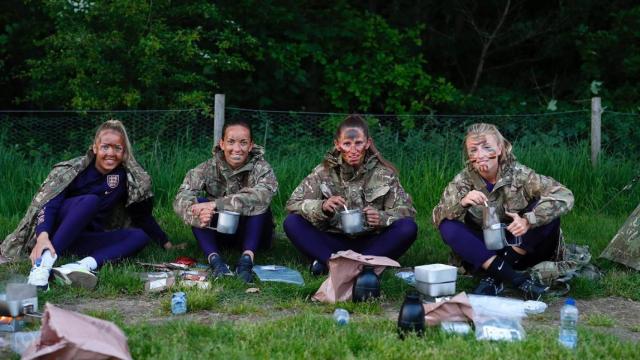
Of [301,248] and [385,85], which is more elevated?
[385,85]

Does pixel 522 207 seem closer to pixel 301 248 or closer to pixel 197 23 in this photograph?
pixel 301 248

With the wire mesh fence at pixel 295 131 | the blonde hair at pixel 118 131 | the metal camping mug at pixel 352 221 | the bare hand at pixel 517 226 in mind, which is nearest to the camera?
the bare hand at pixel 517 226

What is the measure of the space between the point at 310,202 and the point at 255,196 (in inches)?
16.2

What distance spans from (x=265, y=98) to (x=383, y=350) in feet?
29.3

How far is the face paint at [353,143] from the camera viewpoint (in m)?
5.64

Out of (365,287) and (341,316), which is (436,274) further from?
(341,316)

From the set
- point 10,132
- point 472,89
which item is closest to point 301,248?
point 10,132

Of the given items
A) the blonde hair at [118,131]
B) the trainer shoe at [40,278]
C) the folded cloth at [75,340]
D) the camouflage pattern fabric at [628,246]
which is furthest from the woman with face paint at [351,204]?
the folded cloth at [75,340]

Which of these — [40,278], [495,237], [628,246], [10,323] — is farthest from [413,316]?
[628,246]

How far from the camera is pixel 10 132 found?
29.4 ft

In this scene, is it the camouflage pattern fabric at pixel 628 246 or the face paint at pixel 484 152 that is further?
the camouflage pattern fabric at pixel 628 246

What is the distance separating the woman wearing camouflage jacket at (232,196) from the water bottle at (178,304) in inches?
30.8

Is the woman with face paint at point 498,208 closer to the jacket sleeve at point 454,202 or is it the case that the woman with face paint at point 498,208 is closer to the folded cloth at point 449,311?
the jacket sleeve at point 454,202

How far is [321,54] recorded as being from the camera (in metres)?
12.3
